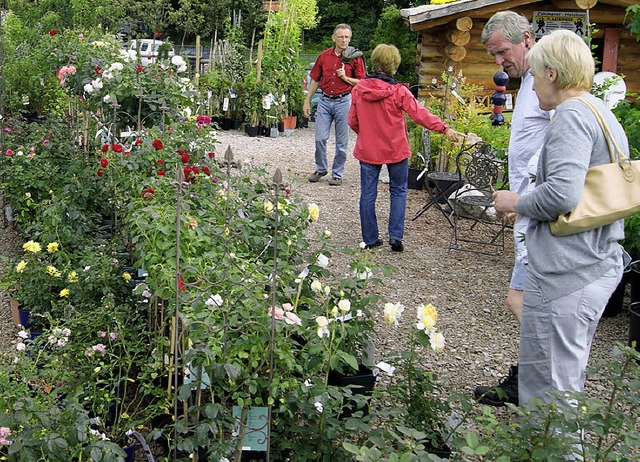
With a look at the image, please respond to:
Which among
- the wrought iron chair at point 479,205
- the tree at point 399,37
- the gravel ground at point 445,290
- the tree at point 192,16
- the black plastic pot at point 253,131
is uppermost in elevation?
the tree at point 192,16

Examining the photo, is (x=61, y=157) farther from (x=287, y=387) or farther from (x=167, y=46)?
(x=287, y=387)

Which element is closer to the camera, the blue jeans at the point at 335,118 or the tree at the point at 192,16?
the blue jeans at the point at 335,118

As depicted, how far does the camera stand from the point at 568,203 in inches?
101

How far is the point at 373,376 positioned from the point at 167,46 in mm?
3326

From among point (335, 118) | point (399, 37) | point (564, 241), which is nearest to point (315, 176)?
point (335, 118)

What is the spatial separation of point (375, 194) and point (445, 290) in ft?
3.67

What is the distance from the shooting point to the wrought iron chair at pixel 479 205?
6.58 metres

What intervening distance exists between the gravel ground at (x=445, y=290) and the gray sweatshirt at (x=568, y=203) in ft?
2.86

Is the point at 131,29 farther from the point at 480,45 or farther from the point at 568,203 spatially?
the point at 568,203

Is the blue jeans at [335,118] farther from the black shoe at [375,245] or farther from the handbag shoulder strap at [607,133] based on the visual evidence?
the handbag shoulder strap at [607,133]

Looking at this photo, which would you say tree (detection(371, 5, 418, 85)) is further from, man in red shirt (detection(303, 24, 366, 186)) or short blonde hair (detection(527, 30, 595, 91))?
short blonde hair (detection(527, 30, 595, 91))

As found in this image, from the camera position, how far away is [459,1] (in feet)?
33.6

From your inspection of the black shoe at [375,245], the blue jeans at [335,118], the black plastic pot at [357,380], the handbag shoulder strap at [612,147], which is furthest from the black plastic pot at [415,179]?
the handbag shoulder strap at [612,147]

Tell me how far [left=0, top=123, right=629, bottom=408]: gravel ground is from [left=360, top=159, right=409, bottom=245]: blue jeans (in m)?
0.24
